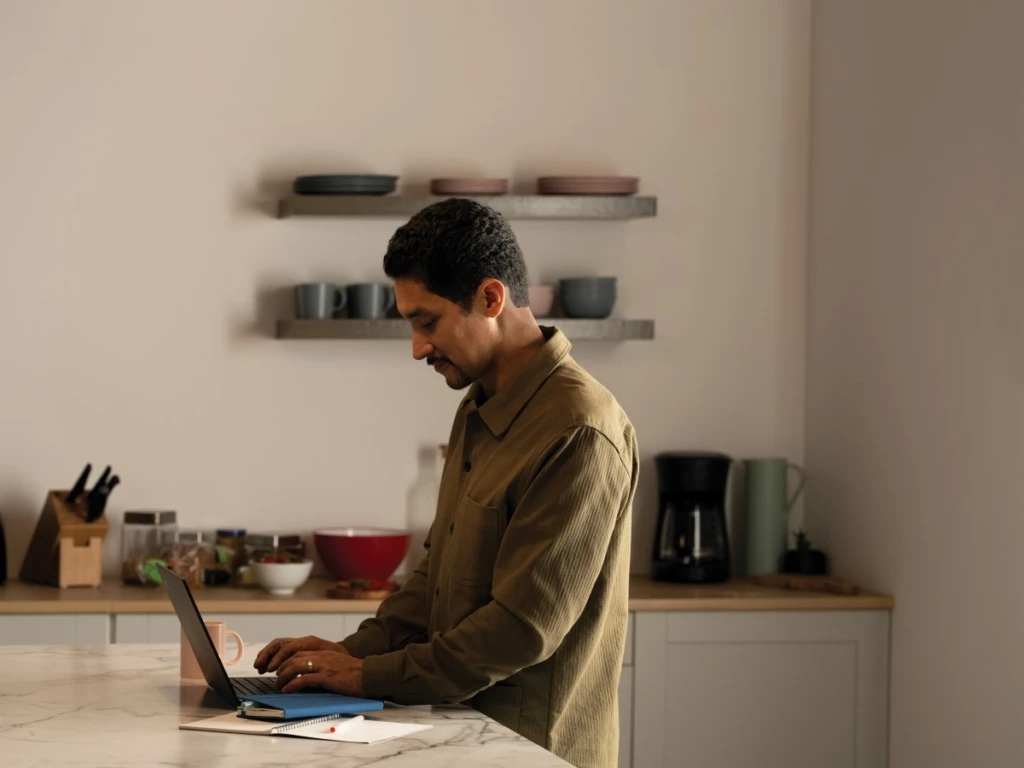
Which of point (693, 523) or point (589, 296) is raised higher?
point (589, 296)

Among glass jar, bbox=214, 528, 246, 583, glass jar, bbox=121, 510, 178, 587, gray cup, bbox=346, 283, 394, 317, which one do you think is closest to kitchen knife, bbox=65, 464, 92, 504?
glass jar, bbox=121, 510, 178, 587

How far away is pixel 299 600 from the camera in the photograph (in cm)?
351

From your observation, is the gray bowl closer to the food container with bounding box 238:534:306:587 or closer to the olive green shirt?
the food container with bounding box 238:534:306:587

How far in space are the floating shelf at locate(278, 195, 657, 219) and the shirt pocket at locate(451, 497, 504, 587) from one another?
1.93 m

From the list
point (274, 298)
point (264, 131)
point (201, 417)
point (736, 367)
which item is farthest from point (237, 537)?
point (736, 367)

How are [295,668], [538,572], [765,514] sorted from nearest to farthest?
[538,572]
[295,668]
[765,514]

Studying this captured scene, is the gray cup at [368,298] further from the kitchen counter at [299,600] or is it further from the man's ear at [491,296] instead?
the man's ear at [491,296]

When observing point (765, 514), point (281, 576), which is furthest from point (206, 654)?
point (765, 514)

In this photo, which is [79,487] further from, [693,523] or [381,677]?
[381,677]

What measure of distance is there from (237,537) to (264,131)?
1.14 metres

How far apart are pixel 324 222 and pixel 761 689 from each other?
1749 millimetres

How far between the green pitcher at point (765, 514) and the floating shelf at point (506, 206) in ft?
2.62

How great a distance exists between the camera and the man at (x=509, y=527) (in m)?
1.87

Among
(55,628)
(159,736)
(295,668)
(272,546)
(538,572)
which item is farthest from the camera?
(272,546)
